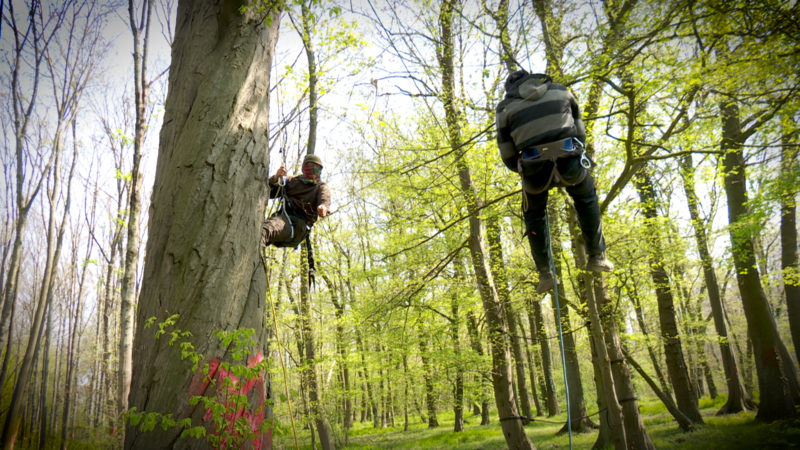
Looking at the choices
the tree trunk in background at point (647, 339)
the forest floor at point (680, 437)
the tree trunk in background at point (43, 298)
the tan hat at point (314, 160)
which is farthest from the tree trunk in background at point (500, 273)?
the tree trunk in background at point (43, 298)

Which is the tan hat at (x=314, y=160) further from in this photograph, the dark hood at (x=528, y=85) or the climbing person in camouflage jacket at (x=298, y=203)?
the dark hood at (x=528, y=85)

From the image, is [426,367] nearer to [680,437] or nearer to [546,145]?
[680,437]

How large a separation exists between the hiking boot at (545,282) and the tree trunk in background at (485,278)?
8.25ft

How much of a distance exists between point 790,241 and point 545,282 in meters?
10.0

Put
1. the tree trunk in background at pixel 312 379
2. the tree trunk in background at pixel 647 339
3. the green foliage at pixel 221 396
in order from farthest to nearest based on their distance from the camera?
the tree trunk in background at pixel 647 339
the tree trunk in background at pixel 312 379
the green foliage at pixel 221 396

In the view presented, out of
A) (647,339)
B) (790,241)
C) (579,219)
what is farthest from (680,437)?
(579,219)

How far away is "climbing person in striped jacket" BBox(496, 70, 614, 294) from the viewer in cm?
306

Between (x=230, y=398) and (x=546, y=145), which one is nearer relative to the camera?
(x=230, y=398)

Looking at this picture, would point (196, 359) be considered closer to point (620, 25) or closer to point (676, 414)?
point (620, 25)

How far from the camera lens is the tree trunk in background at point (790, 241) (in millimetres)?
6918

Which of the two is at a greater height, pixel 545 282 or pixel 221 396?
pixel 545 282

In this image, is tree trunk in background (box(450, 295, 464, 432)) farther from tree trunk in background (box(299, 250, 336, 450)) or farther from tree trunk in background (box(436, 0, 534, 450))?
tree trunk in background (box(299, 250, 336, 450))

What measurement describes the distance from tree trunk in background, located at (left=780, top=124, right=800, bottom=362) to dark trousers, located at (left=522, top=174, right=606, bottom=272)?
5.65m

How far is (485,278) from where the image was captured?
6.73 m
